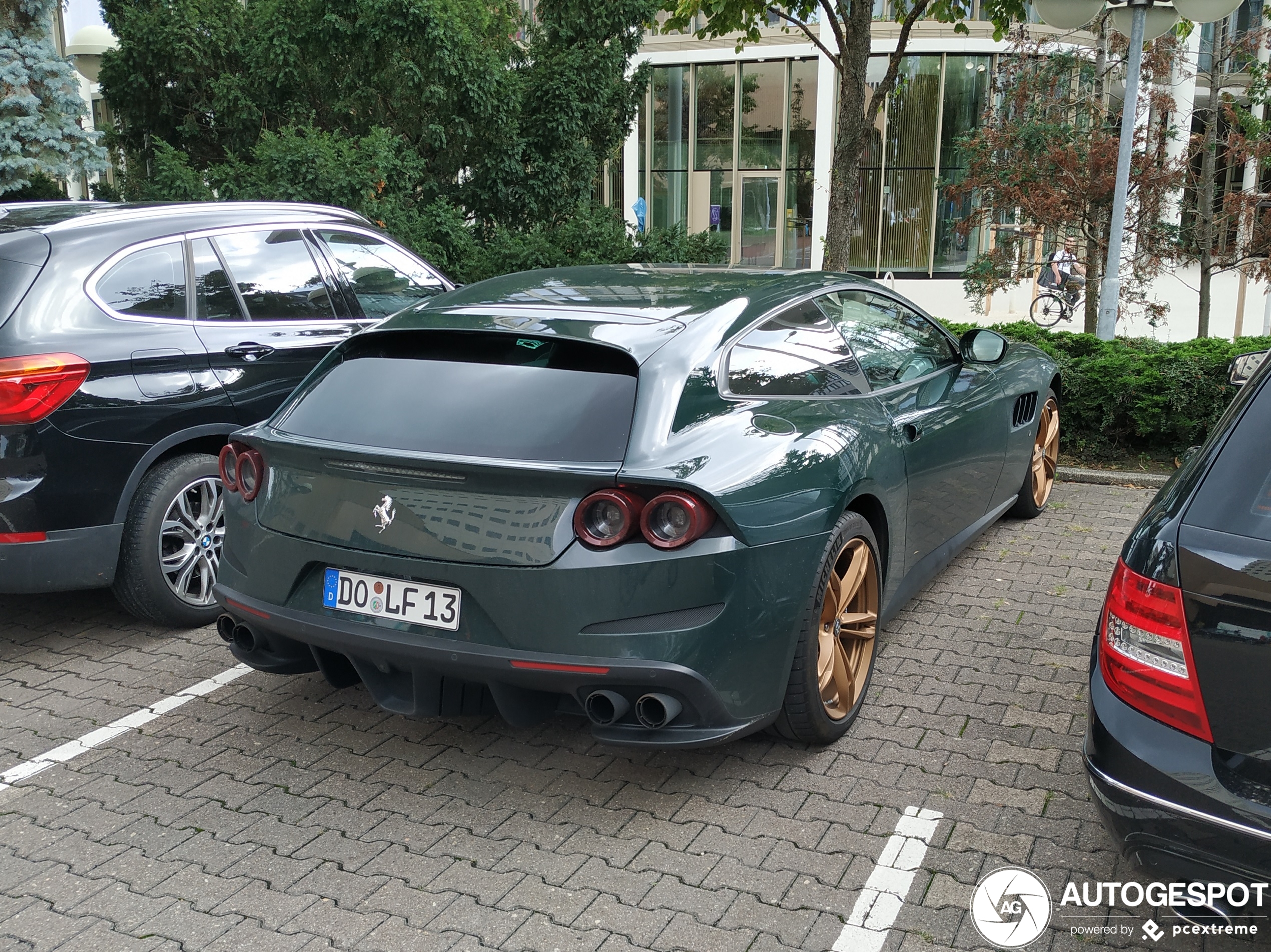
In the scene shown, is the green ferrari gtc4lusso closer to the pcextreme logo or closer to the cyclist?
the pcextreme logo

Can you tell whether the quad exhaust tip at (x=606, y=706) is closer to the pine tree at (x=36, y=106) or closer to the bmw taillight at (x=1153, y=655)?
the bmw taillight at (x=1153, y=655)

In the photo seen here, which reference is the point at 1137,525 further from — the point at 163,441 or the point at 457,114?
the point at 457,114

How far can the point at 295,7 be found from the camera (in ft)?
35.8

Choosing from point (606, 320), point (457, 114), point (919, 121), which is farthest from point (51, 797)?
point (919, 121)

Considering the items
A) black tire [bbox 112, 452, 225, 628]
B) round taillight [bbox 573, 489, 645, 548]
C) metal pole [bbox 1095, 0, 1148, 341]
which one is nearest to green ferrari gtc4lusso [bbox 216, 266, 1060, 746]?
round taillight [bbox 573, 489, 645, 548]

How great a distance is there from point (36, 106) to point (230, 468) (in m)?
13.4

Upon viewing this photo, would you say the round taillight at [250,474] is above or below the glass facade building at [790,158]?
below

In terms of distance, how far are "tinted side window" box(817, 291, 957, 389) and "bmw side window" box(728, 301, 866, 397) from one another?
A: 0.12m

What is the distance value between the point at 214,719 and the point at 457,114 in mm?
8483

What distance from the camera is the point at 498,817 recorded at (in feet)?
11.2

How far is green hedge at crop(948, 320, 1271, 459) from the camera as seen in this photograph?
24.7ft

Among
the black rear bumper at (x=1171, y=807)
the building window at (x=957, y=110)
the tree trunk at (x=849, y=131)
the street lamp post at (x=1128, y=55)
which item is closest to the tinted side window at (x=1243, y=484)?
the black rear bumper at (x=1171, y=807)

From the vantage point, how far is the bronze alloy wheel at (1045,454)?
651 centimetres

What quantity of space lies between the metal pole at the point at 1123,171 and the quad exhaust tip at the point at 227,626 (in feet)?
23.6
